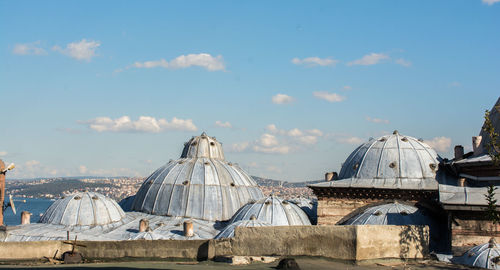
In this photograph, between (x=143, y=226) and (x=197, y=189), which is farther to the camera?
(x=197, y=189)

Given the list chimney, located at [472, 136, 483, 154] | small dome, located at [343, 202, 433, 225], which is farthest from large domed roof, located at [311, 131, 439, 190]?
chimney, located at [472, 136, 483, 154]

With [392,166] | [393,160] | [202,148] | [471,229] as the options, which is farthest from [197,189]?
[471,229]

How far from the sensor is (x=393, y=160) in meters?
35.3

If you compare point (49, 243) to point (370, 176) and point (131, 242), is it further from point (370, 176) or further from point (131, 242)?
point (370, 176)

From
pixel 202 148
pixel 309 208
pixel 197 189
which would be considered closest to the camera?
pixel 309 208

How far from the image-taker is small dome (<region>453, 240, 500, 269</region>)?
2220cm

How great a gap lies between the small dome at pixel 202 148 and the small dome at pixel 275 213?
1418 cm

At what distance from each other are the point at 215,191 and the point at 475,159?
2331 cm

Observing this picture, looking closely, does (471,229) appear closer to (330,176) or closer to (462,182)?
(462,182)

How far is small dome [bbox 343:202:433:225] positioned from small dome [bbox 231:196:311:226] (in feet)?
22.9

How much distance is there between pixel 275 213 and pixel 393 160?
314 inches

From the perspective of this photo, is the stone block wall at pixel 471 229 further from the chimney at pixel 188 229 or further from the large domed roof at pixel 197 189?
the large domed roof at pixel 197 189

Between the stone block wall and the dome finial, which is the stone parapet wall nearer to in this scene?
the dome finial

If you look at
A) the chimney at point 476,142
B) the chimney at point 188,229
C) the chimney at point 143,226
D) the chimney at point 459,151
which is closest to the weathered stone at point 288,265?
the chimney at point 476,142
